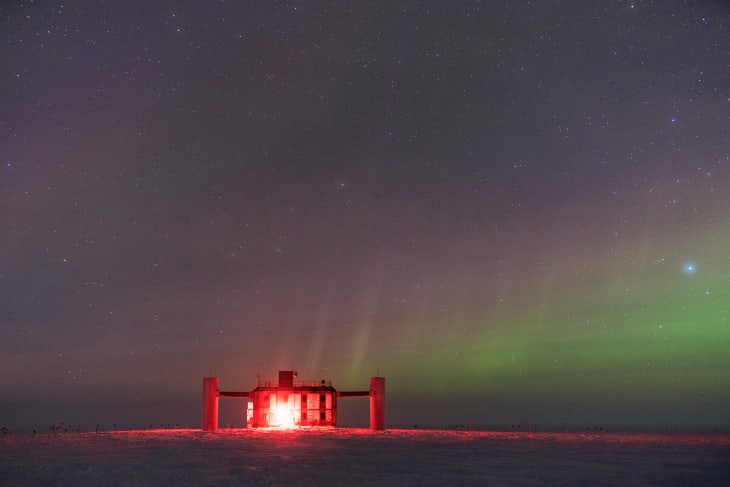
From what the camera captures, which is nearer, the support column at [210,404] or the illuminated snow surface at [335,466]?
the illuminated snow surface at [335,466]

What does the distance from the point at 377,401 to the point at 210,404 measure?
19718 mm

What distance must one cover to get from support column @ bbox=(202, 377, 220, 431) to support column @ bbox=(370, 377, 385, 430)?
18.6 meters

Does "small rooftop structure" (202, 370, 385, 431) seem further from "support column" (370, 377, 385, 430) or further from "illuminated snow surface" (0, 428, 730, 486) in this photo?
"illuminated snow surface" (0, 428, 730, 486)

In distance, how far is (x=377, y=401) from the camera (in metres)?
79.5

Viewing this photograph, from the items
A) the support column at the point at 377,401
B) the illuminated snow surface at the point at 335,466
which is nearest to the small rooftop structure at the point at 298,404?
the support column at the point at 377,401

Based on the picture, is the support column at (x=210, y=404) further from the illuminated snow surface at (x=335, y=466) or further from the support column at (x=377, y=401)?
the illuminated snow surface at (x=335, y=466)

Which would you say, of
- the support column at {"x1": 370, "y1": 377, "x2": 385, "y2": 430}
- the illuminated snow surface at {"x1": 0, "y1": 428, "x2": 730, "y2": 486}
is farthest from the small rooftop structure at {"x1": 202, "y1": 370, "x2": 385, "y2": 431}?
the illuminated snow surface at {"x1": 0, "y1": 428, "x2": 730, "y2": 486}

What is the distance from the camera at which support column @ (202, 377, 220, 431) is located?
7712cm

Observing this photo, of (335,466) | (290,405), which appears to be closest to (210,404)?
(290,405)

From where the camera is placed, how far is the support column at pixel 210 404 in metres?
77.1

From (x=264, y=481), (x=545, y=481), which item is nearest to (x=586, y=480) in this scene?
(x=545, y=481)

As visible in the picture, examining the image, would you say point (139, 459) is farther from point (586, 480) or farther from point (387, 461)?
point (586, 480)

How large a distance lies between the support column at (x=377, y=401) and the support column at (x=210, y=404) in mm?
18576

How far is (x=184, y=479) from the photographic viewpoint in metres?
29.1
